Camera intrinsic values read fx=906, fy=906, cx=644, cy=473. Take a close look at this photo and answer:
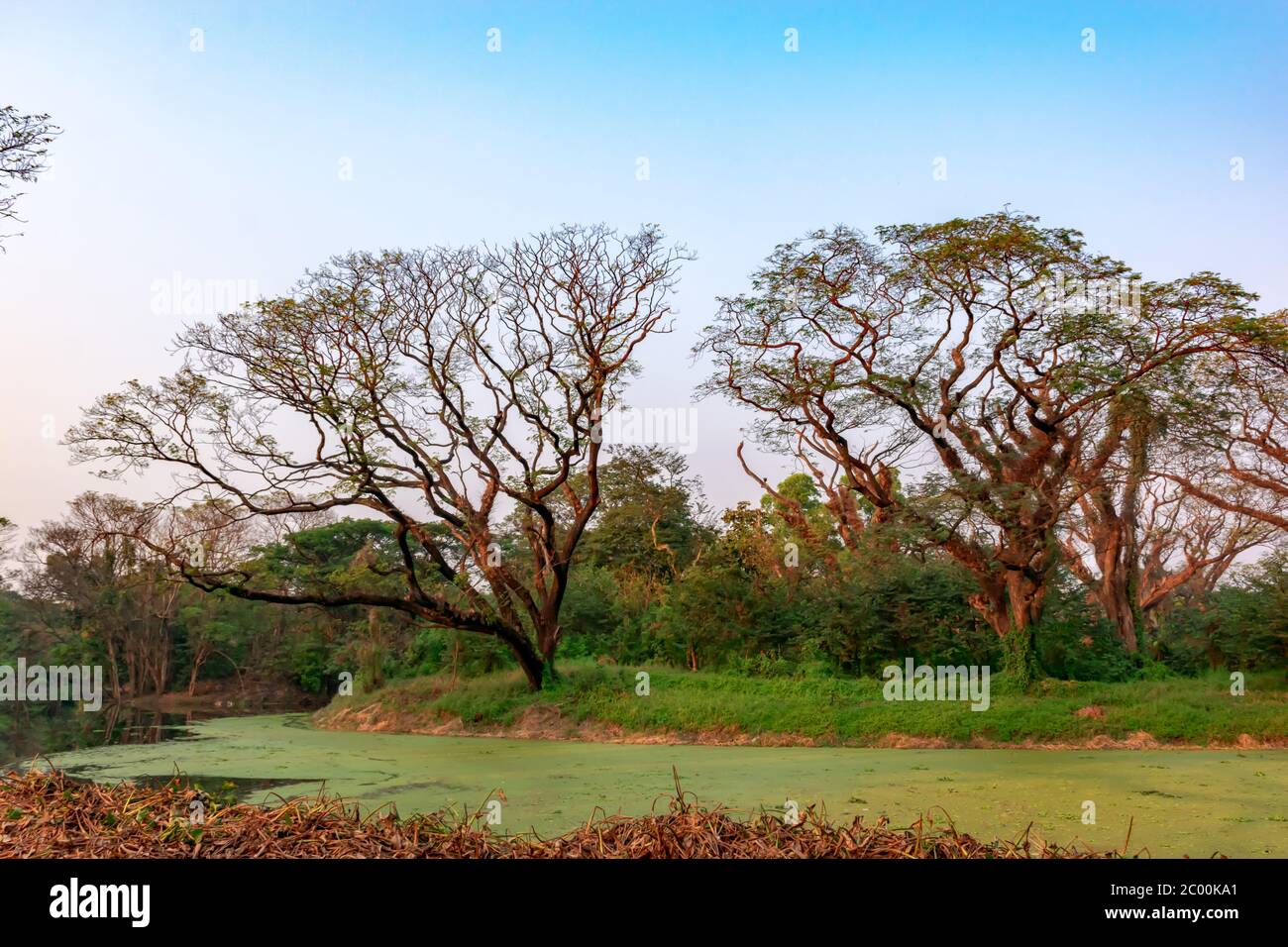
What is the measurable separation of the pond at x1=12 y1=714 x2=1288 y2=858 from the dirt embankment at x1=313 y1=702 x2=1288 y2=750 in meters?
0.67

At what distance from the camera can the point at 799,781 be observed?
738 centimetres

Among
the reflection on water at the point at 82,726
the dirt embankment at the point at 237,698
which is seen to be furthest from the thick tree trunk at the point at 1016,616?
the dirt embankment at the point at 237,698

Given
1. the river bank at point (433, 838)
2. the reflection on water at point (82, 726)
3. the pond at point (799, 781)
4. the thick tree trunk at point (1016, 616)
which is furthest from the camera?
the thick tree trunk at point (1016, 616)

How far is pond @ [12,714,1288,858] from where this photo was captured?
5238mm

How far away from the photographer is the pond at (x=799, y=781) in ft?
17.2

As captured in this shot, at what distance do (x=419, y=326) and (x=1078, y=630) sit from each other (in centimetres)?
1194

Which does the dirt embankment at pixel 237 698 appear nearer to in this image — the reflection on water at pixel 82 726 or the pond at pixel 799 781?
the reflection on water at pixel 82 726

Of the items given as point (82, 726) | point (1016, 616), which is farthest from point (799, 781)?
point (82, 726)

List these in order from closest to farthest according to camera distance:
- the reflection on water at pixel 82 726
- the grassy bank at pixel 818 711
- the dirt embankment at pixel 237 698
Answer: the grassy bank at pixel 818 711 < the reflection on water at pixel 82 726 < the dirt embankment at pixel 237 698

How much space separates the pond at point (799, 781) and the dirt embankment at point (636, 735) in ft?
2.19

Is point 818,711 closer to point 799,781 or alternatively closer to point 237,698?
point 799,781

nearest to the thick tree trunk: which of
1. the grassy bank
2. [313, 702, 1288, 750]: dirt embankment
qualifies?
the grassy bank

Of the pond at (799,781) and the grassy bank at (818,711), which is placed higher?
the pond at (799,781)

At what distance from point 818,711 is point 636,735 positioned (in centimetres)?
264
